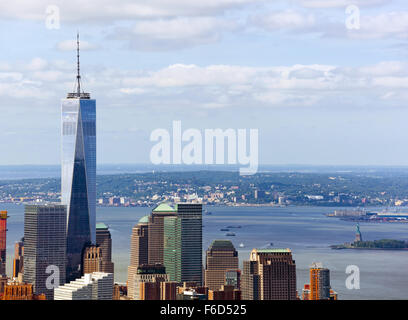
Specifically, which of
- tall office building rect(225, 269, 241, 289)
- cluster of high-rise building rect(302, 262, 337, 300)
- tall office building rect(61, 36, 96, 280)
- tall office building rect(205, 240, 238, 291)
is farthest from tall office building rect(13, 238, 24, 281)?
cluster of high-rise building rect(302, 262, 337, 300)

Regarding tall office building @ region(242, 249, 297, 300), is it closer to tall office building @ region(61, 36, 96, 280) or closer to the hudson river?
the hudson river

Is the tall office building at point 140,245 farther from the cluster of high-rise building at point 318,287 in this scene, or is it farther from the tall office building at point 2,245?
the cluster of high-rise building at point 318,287

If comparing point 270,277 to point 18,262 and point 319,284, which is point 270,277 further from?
point 18,262

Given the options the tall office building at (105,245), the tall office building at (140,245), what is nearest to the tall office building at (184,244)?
the tall office building at (140,245)

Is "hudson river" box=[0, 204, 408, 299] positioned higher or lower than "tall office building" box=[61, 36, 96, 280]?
lower

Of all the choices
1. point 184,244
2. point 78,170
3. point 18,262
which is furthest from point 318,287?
point 78,170
